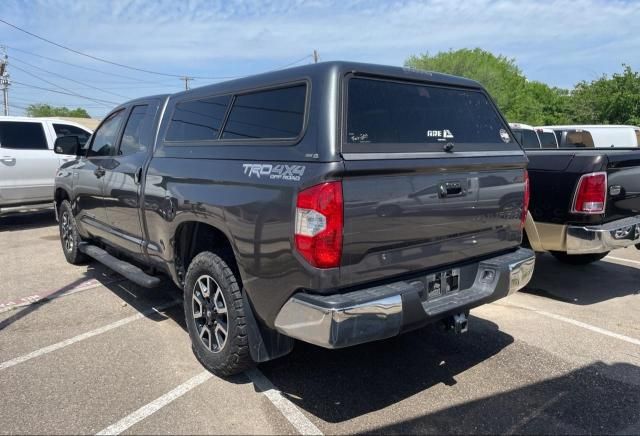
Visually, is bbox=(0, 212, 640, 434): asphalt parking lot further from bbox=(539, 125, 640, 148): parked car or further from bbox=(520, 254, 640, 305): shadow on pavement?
bbox=(539, 125, 640, 148): parked car

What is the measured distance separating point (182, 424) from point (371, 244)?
153cm

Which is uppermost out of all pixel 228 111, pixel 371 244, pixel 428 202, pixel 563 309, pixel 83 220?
pixel 228 111

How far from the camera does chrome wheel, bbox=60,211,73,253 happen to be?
642cm

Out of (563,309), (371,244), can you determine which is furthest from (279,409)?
(563,309)

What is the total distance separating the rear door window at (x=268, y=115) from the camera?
303cm

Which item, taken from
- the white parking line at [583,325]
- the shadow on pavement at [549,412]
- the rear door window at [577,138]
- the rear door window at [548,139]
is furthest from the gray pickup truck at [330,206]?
the rear door window at [577,138]

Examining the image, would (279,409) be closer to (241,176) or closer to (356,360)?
(356,360)

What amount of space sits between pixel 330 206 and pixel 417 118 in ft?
3.54

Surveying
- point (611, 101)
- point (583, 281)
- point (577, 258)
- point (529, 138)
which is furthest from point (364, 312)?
point (611, 101)

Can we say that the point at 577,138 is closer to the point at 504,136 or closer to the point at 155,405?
the point at 504,136

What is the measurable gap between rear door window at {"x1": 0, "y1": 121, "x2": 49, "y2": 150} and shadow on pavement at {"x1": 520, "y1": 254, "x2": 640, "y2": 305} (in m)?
8.91

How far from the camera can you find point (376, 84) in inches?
125

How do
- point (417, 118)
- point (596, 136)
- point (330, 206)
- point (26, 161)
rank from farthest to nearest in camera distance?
1. point (596, 136)
2. point (26, 161)
3. point (417, 118)
4. point (330, 206)

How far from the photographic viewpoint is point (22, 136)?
9.58m
